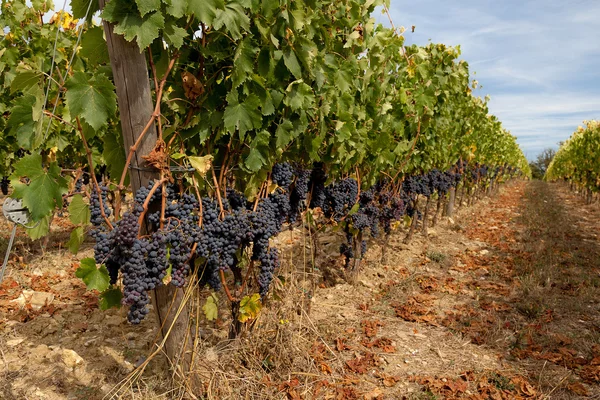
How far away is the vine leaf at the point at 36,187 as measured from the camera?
2115 mm

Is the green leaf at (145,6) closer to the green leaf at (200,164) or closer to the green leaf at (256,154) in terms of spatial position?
the green leaf at (200,164)

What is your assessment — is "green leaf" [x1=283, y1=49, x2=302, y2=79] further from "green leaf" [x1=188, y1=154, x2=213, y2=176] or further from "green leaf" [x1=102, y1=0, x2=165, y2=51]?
"green leaf" [x1=102, y1=0, x2=165, y2=51]

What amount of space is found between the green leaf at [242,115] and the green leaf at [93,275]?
3.46 ft

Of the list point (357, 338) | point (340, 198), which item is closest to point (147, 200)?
point (357, 338)

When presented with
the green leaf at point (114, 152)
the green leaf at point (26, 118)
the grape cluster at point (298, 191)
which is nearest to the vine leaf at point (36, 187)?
the green leaf at point (26, 118)

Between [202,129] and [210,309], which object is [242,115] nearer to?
[202,129]

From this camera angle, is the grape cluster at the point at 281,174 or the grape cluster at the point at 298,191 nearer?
the grape cluster at the point at 281,174

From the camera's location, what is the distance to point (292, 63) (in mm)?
2959

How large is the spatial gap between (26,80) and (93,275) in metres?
1.07

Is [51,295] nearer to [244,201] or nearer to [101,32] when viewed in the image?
[244,201]

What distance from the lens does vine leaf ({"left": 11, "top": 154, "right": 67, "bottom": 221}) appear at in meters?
2.12

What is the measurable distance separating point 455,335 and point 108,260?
3588 mm

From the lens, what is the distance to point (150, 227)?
259cm

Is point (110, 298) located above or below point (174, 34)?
below
